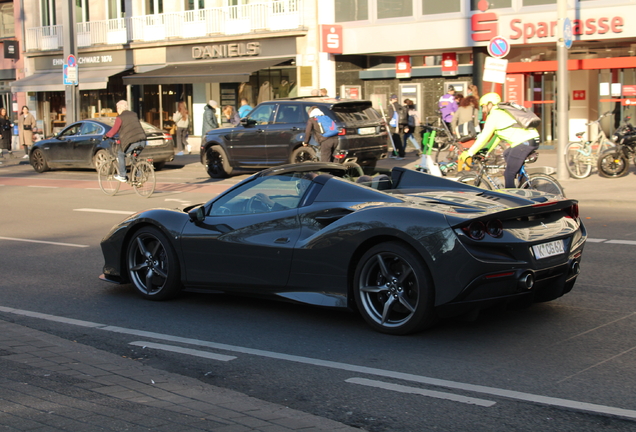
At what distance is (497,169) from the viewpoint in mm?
12266

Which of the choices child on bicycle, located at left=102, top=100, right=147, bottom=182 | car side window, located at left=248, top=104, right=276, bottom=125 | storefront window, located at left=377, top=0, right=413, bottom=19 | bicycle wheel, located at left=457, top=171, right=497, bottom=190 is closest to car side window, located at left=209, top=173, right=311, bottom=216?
bicycle wheel, located at left=457, top=171, right=497, bottom=190

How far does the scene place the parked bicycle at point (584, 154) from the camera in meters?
16.7

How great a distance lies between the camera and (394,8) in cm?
2702

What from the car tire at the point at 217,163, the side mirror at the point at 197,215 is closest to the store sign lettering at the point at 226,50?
the car tire at the point at 217,163

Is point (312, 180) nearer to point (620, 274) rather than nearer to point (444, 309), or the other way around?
point (444, 309)

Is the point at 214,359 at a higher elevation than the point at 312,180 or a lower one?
lower

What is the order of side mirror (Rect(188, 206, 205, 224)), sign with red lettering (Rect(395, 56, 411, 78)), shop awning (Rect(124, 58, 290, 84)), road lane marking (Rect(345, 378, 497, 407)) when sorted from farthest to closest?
shop awning (Rect(124, 58, 290, 84)) → sign with red lettering (Rect(395, 56, 411, 78)) → side mirror (Rect(188, 206, 205, 224)) → road lane marking (Rect(345, 378, 497, 407))

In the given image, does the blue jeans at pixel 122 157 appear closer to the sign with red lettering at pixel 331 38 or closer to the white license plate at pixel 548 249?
the white license plate at pixel 548 249

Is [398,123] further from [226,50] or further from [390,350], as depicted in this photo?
[390,350]

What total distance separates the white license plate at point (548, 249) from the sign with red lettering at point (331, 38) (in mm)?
22551

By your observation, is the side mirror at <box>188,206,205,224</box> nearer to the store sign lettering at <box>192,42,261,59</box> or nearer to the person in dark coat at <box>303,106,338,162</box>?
the person in dark coat at <box>303,106,338,162</box>

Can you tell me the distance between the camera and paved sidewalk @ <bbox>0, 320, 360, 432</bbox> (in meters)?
4.04

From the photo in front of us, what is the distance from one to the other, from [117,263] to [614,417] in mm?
4926

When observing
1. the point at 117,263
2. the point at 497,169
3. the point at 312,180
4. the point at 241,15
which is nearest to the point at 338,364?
the point at 312,180
